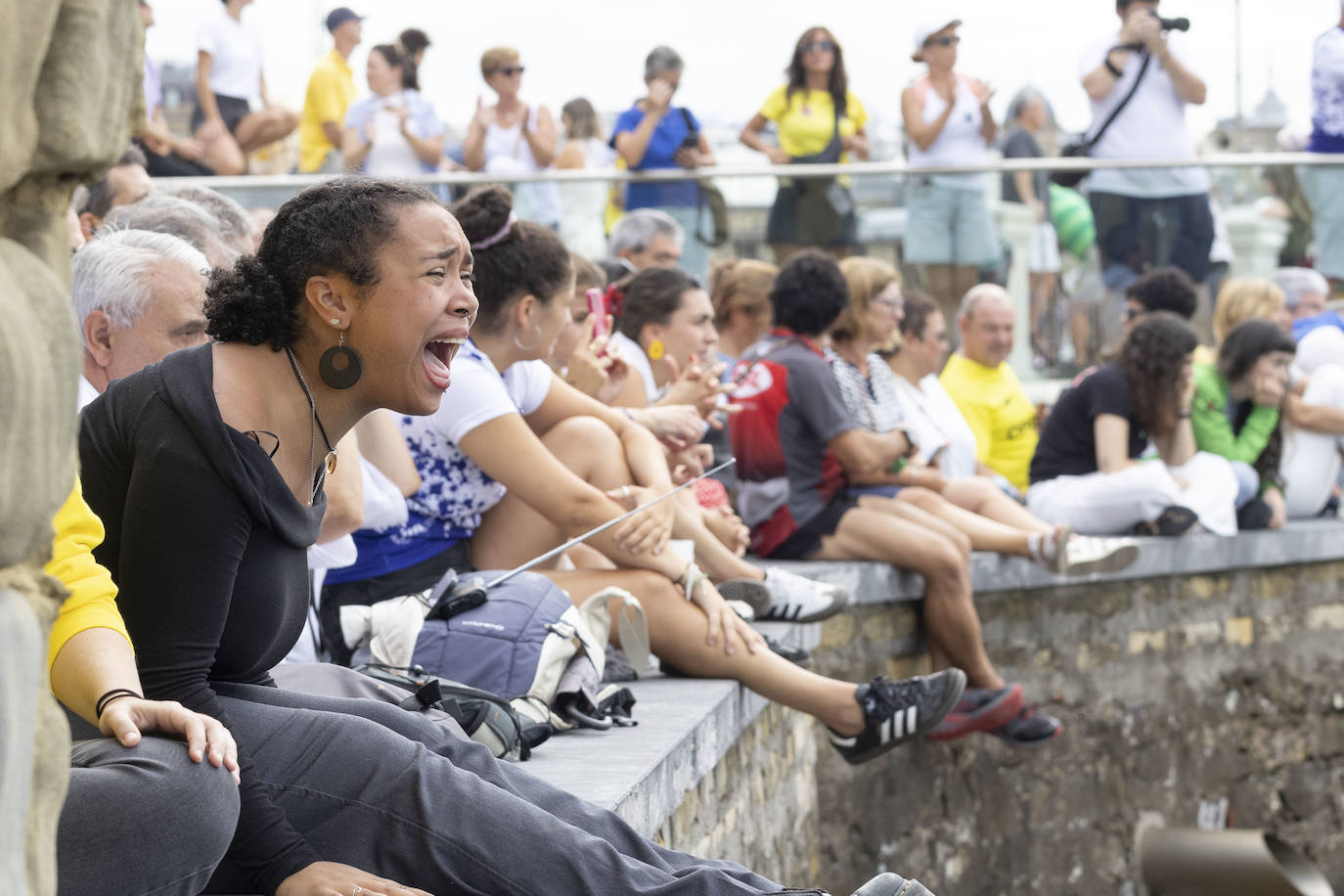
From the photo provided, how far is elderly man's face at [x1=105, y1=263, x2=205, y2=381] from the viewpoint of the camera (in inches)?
132

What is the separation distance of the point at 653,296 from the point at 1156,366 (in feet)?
8.63

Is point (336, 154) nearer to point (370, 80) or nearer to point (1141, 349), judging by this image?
point (370, 80)

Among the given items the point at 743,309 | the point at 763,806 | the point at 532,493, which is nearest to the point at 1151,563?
the point at 743,309

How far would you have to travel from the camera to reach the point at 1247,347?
8.38 metres

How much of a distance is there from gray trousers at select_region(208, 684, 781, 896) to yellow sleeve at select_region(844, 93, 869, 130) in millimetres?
7232

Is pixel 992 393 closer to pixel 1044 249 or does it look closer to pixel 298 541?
pixel 1044 249

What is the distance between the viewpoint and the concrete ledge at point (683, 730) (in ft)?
11.1

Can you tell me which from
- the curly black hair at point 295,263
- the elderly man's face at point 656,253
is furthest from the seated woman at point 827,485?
the curly black hair at point 295,263

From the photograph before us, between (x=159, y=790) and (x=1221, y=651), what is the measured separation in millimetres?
7291

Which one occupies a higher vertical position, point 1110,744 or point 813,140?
point 813,140

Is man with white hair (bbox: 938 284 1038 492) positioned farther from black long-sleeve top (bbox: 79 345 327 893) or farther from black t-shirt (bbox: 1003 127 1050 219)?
black long-sleeve top (bbox: 79 345 327 893)

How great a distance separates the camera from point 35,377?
1.33 meters

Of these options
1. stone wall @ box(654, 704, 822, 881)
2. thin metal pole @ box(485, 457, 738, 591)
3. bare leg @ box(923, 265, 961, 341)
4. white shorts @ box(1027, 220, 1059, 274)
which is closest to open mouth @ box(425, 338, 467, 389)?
thin metal pole @ box(485, 457, 738, 591)

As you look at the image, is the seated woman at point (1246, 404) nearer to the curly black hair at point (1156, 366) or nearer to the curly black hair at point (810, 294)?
the curly black hair at point (1156, 366)
